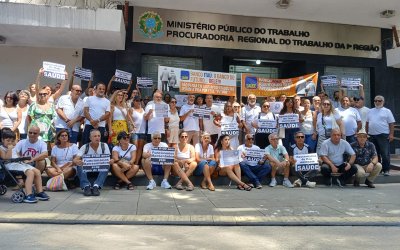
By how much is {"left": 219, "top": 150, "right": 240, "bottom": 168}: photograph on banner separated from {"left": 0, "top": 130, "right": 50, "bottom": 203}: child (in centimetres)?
344

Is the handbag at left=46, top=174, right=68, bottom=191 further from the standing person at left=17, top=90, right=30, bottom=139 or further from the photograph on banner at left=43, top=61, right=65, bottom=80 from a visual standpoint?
the photograph on banner at left=43, top=61, right=65, bottom=80

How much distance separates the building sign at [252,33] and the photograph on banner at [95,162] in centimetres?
555

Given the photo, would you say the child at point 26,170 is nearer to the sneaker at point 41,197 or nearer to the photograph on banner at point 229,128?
the sneaker at point 41,197

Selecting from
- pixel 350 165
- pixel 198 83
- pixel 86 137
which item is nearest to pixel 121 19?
pixel 198 83

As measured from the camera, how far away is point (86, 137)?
27.5 feet

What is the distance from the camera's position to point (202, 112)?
9.18 meters

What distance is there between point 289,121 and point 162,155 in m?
3.05

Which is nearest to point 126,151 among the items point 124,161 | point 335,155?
point 124,161

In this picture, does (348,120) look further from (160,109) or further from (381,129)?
(160,109)

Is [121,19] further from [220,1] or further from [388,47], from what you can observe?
[388,47]

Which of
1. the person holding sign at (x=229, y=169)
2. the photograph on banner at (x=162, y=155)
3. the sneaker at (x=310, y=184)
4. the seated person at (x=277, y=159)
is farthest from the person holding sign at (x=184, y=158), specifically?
the sneaker at (x=310, y=184)

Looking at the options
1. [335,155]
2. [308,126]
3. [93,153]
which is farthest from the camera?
[308,126]

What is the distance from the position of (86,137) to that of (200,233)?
4.10m

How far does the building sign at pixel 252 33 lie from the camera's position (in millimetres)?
12320
